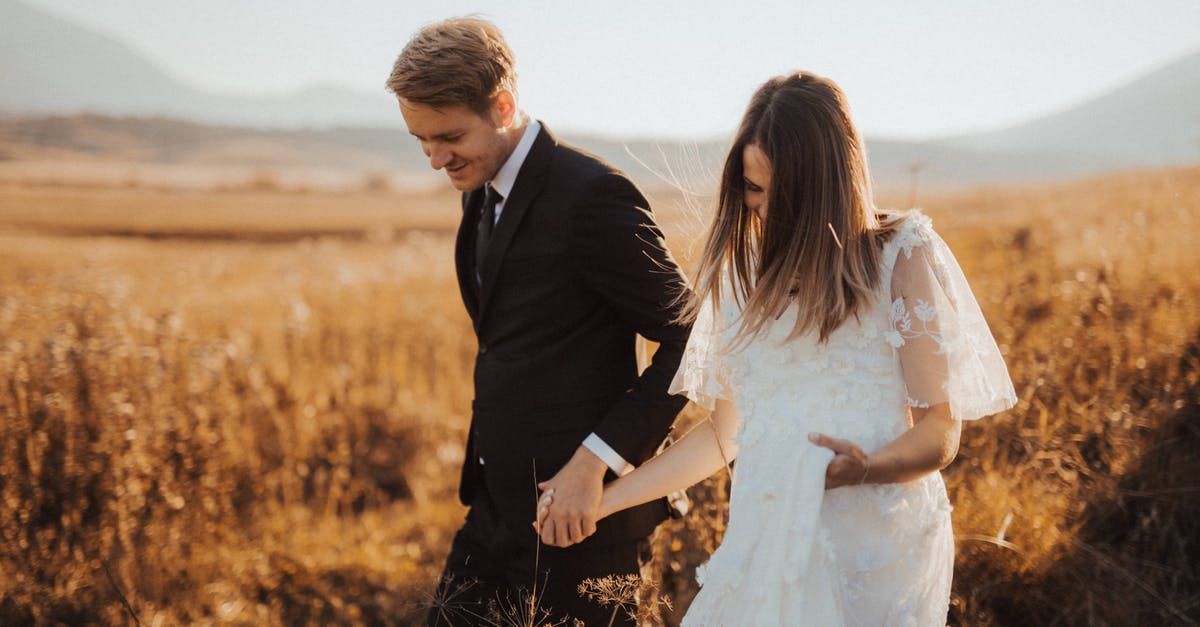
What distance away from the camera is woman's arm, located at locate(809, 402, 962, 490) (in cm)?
153

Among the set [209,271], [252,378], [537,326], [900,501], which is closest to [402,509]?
[252,378]

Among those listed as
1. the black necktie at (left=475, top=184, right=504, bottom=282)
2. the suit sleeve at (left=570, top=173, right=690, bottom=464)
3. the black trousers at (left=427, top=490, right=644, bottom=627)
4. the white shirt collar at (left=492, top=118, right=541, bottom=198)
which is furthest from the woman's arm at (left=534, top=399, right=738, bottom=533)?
the white shirt collar at (left=492, top=118, right=541, bottom=198)

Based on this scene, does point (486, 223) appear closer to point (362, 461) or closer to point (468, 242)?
point (468, 242)

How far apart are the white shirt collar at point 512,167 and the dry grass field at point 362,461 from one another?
0.46m

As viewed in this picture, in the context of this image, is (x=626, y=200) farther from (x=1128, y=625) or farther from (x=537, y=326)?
(x=1128, y=625)

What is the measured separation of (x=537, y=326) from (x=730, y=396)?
0.64 meters

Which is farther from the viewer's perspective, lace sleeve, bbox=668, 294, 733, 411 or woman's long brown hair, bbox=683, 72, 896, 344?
lace sleeve, bbox=668, 294, 733, 411

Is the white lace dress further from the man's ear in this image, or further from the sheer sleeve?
the man's ear

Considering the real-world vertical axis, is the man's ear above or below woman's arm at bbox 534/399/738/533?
Answer: above

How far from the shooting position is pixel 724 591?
5.45ft

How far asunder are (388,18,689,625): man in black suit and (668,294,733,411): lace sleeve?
0.15 metres

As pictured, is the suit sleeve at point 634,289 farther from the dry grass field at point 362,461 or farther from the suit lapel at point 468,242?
the suit lapel at point 468,242


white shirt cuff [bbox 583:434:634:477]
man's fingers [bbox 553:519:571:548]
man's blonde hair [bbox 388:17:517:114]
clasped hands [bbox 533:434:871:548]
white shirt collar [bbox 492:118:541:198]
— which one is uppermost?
man's blonde hair [bbox 388:17:517:114]

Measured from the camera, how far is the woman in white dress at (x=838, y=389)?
5.16ft
